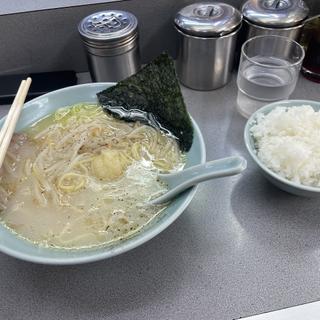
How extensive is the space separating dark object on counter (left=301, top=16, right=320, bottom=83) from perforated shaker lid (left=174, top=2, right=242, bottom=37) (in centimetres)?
30

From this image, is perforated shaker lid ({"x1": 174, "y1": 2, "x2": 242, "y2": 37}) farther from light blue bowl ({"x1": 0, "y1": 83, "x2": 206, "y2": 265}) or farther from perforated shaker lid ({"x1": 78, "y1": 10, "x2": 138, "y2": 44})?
light blue bowl ({"x1": 0, "y1": 83, "x2": 206, "y2": 265})

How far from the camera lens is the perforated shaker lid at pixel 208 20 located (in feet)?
3.55

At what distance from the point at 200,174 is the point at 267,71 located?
1.79 ft

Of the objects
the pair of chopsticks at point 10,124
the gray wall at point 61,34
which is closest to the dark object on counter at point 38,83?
the gray wall at point 61,34

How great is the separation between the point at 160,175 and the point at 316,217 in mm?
394

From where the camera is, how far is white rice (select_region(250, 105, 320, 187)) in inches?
32.7

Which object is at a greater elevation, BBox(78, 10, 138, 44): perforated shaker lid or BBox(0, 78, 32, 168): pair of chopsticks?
BBox(78, 10, 138, 44): perforated shaker lid

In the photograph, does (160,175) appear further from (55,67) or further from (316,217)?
(55,67)

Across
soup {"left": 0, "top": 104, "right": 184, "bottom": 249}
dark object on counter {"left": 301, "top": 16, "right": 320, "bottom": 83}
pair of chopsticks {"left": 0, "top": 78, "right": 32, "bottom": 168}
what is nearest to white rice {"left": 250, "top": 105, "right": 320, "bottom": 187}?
soup {"left": 0, "top": 104, "right": 184, "bottom": 249}

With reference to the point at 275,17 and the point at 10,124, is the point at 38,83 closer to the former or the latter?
the point at 10,124

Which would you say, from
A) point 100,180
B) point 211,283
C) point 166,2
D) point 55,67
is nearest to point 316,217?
point 211,283

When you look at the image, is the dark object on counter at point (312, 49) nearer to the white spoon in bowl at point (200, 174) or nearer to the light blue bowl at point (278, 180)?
the light blue bowl at point (278, 180)

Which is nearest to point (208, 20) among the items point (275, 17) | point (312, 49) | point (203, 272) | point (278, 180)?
point (275, 17)

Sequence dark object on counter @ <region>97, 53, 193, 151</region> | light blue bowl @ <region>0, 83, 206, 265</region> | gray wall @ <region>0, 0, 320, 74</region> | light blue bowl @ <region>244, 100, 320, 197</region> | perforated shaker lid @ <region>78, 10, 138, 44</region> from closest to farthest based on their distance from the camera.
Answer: light blue bowl @ <region>0, 83, 206, 265</region>
light blue bowl @ <region>244, 100, 320, 197</region>
dark object on counter @ <region>97, 53, 193, 151</region>
perforated shaker lid @ <region>78, 10, 138, 44</region>
gray wall @ <region>0, 0, 320, 74</region>
